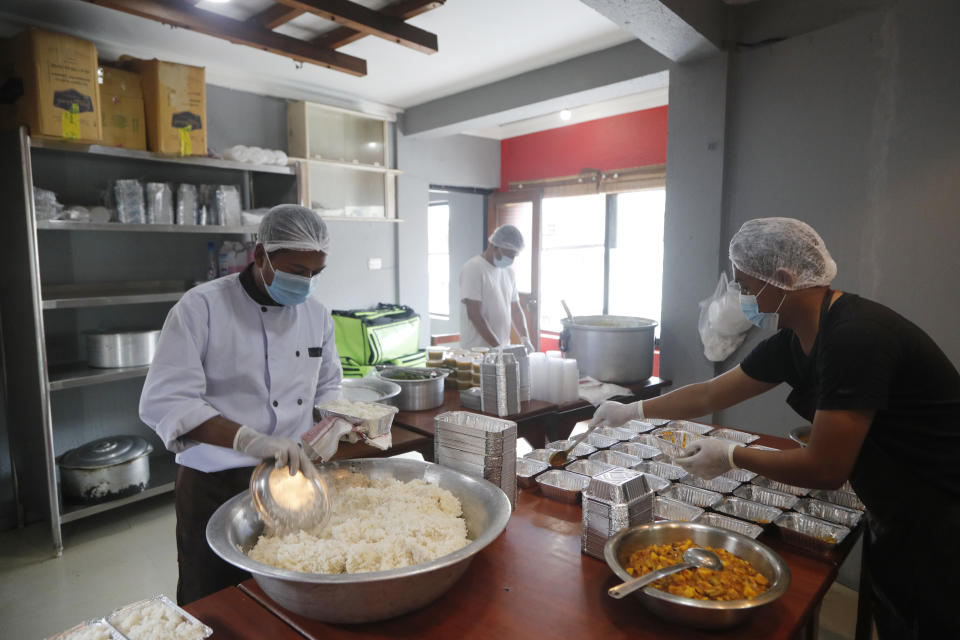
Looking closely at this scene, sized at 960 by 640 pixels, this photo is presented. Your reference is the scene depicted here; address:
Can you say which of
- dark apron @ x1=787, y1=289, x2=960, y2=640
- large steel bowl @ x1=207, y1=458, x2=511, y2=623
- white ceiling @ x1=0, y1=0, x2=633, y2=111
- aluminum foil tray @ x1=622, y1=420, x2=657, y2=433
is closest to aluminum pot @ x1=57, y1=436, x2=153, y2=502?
white ceiling @ x1=0, y1=0, x2=633, y2=111

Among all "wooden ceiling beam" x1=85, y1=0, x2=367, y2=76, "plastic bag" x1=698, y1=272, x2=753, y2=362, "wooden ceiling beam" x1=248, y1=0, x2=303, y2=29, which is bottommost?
"plastic bag" x1=698, y1=272, x2=753, y2=362

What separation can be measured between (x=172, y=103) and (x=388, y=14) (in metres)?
1.42

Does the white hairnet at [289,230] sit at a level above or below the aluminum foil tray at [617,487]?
above

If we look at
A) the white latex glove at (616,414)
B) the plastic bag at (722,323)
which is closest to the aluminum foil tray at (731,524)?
the white latex glove at (616,414)

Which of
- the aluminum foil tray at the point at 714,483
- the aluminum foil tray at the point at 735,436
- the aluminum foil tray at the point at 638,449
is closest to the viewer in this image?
the aluminum foil tray at the point at 714,483

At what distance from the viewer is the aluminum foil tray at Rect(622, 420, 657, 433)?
2227 millimetres

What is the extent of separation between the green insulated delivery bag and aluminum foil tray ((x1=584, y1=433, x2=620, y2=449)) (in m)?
2.53

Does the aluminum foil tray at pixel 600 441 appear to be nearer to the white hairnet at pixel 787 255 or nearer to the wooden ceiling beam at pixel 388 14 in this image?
the white hairnet at pixel 787 255

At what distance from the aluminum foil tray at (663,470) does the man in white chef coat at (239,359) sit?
111cm

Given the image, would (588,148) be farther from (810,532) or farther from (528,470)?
(810,532)

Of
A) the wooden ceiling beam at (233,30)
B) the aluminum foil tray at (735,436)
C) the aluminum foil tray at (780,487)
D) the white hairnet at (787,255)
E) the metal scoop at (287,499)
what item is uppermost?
the wooden ceiling beam at (233,30)

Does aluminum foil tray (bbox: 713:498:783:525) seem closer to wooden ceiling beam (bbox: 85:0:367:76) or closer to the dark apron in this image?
the dark apron

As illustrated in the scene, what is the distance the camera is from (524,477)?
1.79 m

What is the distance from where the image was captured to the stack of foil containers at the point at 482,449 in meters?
1.52
